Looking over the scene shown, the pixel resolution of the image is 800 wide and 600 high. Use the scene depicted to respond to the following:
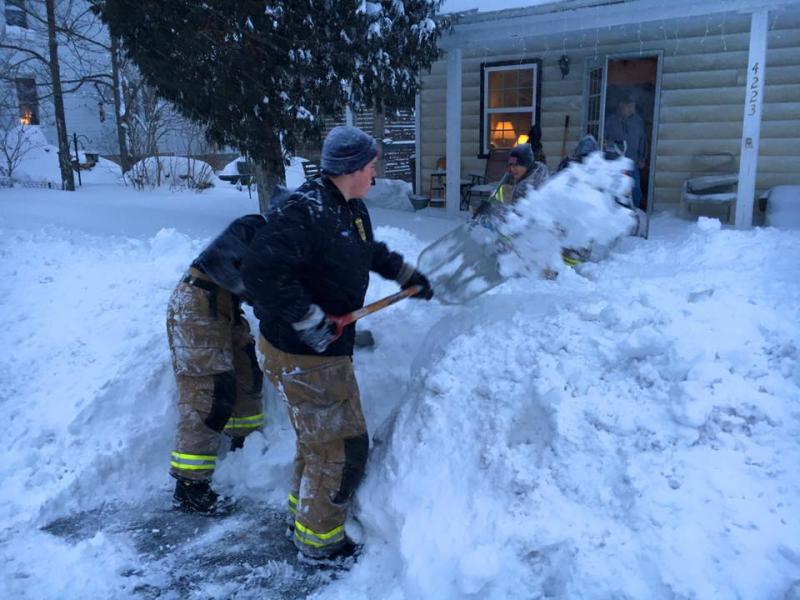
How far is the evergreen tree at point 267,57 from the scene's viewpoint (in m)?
6.39

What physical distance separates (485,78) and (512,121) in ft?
2.87

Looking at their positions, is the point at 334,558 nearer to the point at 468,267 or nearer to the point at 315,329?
the point at 315,329

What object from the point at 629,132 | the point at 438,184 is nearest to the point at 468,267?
the point at 629,132

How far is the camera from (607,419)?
2727 mm

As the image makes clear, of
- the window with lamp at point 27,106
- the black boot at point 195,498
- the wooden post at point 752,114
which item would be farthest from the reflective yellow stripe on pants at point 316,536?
the window with lamp at point 27,106

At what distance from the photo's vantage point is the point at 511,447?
9.34 ft

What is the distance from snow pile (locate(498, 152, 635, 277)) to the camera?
10.8 feet

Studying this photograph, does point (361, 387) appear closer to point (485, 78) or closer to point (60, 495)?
point (60, 495)

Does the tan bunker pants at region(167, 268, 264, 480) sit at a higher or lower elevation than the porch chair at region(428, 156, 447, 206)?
lower

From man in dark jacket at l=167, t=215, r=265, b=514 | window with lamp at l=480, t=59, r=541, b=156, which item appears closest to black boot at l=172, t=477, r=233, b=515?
man in dark jacket at l=167, t=215, r=265, b=514

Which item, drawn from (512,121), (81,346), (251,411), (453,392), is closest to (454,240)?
(453,392)

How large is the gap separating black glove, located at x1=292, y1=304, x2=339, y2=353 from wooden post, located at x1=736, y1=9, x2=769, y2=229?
21.4ft

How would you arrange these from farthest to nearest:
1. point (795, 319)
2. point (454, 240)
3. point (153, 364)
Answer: point (153, 364) → point (454, 240) → point (795, 319)

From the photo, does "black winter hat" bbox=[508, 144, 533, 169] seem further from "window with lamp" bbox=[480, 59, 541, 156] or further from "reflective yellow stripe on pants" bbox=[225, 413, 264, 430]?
"window with lamp" bbox=[480, 59, 541, 156]
